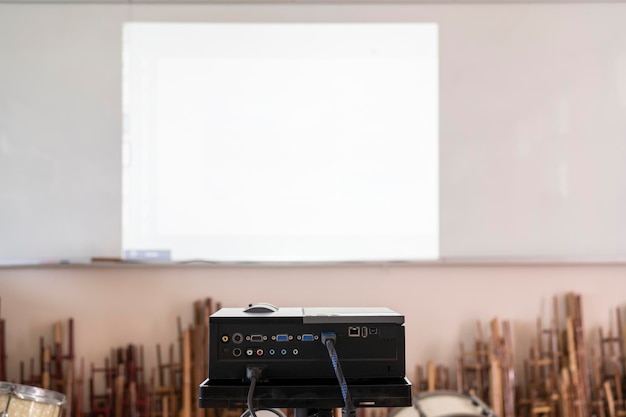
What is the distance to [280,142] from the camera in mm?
3104

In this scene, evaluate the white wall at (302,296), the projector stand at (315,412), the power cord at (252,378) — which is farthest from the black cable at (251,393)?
the white wall at (302,296)

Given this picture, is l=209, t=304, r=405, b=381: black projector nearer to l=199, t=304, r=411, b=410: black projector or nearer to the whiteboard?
l=199, t=304, r=411, b=410: black projector

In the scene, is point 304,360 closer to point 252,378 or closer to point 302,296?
point 252,378

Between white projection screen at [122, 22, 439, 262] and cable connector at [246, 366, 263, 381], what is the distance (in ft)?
5.50

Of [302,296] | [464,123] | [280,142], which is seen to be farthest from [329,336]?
[464,123]

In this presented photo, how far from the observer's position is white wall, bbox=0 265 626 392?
9.94ft

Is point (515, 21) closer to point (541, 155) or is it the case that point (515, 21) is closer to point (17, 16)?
point (541, 155)

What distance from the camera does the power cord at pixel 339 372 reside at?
129 cm

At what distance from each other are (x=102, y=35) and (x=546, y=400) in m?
2.84

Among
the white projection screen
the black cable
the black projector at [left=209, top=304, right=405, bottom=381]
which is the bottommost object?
the black cable

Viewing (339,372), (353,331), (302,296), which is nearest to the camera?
(339,372)

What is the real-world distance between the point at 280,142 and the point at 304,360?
1.82 metres

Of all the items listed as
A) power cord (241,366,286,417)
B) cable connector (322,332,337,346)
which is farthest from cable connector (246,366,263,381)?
cable connector (322,332,337,346)

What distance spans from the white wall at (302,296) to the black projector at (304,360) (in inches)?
64.0
